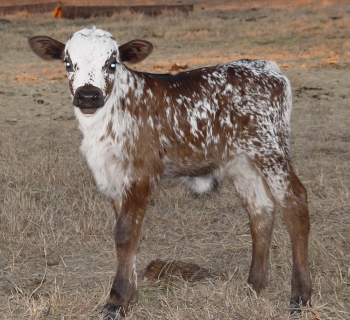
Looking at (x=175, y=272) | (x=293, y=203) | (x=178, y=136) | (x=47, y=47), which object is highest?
(x=47, y=47)

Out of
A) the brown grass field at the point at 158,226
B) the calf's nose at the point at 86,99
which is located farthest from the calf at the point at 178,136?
the brown grass field at the point at 158,226

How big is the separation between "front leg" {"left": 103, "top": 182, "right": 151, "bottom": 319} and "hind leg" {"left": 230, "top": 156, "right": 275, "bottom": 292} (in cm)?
A: 101

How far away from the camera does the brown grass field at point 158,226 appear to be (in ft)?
19.1

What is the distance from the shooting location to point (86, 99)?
5.55m

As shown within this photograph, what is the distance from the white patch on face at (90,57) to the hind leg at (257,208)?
56.1 inches

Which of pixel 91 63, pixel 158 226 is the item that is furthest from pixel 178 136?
pixel 158 226

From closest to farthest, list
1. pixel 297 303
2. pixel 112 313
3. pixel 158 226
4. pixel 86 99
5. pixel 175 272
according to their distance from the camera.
Result: 1. pixel 86 99
2. pixel 112 313
3. pixel 297 303
4. pixel 175 272
5. pixel 158 226

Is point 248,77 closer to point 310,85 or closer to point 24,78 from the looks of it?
point 310,85

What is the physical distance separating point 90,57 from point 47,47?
1.91 feet

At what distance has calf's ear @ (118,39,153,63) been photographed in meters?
6.18

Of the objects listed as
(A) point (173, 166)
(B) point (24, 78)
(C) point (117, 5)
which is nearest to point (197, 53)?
(B) point (24, 78)

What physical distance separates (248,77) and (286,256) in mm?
1635

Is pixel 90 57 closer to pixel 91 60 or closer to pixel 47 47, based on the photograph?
pixel 91 60

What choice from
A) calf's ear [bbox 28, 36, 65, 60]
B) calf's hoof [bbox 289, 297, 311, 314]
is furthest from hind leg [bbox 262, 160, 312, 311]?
calf's ear [bbox 28, 36, 65, 60]
